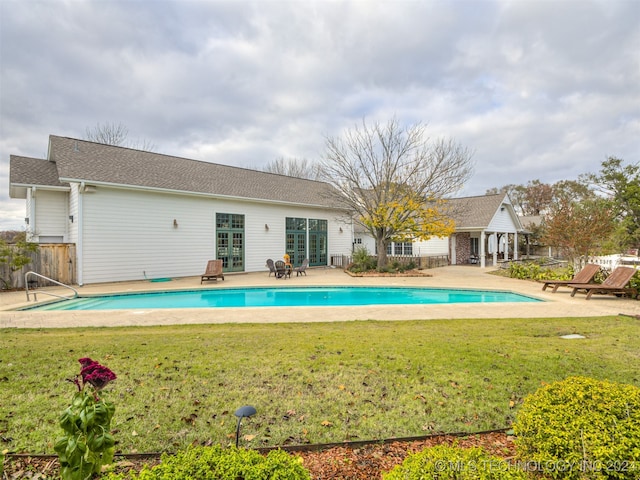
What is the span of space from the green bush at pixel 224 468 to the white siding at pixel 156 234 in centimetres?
1355

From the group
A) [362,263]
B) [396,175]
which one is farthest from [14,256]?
[396,175]

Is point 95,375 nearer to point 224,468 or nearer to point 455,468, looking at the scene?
point 224,468

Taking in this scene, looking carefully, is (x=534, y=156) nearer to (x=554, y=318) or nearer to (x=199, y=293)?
(x=554, y=318)

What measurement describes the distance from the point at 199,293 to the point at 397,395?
33.6ft

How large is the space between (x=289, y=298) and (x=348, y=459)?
9.61m

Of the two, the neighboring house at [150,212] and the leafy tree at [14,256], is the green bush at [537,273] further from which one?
the leafy tree at [14,256]

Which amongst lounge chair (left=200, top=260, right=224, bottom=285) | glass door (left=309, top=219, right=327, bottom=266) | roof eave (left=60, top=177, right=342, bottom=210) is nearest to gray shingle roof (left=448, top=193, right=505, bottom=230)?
glass door (left=309, top=219, right=327, bottom=266)

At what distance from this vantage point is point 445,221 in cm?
1620

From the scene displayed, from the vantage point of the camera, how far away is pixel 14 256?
11375 mm

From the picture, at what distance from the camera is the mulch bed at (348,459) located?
2.26 metres

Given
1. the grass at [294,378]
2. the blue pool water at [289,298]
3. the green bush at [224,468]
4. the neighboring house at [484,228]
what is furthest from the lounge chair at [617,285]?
the green bush at [224,468]

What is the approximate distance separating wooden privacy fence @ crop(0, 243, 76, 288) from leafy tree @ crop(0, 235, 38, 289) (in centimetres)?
8

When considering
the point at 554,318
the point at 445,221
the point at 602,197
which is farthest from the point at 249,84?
the point at 602,197

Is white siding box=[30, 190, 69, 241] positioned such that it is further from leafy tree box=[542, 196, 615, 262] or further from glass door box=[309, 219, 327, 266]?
leafy tree box=[542, 196, 615, 262]
